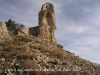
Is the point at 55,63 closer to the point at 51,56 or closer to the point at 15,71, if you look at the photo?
the point at 51,56

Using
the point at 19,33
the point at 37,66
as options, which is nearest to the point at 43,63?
the point at 37,66

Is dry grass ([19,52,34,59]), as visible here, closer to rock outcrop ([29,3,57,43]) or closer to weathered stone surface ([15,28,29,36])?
weathered stone surface ([15,28,29,36])

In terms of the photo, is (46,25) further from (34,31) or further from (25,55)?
(25,55)

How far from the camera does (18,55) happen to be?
14469 mm

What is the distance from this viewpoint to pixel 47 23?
2656cm

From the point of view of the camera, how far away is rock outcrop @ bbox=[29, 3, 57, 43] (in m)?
25.5

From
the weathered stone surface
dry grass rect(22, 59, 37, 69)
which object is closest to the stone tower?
the weathered stone surface

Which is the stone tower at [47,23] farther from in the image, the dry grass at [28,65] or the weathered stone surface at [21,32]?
the dry grass at [28,65]

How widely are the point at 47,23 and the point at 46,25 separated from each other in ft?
2.10

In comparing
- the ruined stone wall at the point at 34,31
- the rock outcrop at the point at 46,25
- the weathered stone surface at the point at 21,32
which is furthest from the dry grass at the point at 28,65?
the ruined stone wall at the point at 34,31

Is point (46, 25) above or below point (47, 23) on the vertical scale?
below

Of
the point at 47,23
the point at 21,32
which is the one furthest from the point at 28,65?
the point at 47,23

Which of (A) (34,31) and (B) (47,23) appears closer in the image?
(A) (34,31)

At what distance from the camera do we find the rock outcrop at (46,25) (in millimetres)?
25516
